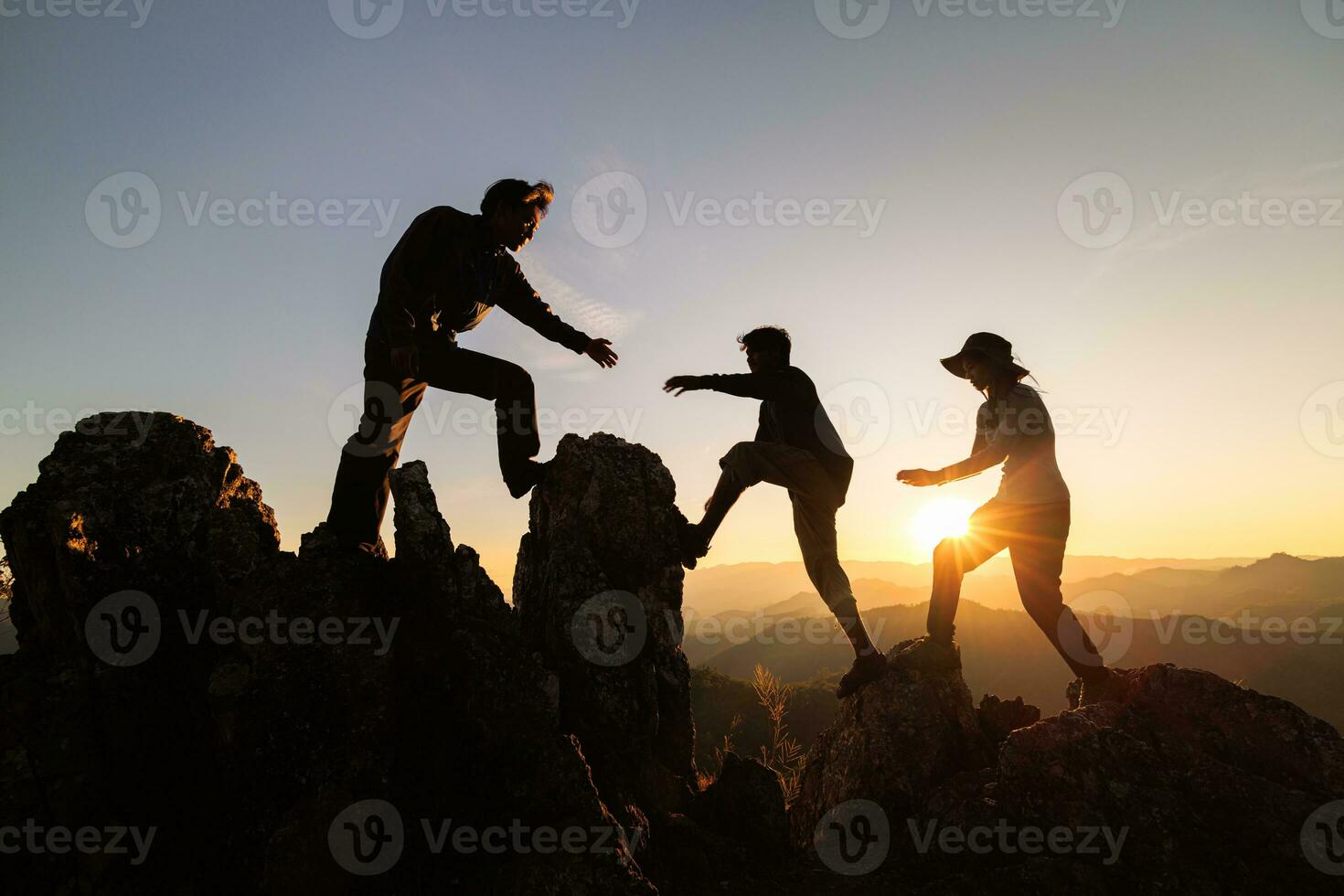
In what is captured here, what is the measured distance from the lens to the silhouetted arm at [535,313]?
636cm

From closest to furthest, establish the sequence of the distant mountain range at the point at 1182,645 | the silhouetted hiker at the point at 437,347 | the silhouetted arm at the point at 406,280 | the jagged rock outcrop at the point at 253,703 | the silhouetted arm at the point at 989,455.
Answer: the jagged rock outcrop at the point at 253,703
the silhouetted arm at the point at 406,280
the silhouetted hiker at the point at 437,347
the silhouetted arm at the point at 989,455
the distant mountain range at the point at 1182,645

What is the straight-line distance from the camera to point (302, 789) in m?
3.88

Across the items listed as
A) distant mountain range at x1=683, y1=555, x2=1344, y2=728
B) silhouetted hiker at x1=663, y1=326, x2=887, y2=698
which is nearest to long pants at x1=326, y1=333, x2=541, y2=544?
silhouetted hiker at x1=663, y1=326, x2=887, y2=698

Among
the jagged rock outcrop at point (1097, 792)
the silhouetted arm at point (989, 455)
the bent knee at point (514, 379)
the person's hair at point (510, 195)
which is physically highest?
the person's hair at point (510, 195)

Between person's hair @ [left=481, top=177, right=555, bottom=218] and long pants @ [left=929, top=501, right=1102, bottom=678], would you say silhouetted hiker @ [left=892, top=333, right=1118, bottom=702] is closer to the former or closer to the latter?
long pants @ [left=929, top=501, right=1102, bottom=678]

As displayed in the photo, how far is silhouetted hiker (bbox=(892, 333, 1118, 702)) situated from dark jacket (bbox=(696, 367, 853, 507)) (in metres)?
0.66

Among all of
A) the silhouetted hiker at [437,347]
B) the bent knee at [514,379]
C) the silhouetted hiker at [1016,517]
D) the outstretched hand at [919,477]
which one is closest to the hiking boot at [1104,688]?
the silhouetted hiker at [1016,517]

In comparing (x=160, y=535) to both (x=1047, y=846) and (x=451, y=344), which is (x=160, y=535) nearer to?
(x=451, y=344)

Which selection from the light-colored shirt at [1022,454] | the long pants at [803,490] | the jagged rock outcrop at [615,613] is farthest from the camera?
the long pants at [803,490]

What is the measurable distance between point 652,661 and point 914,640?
2876 mm

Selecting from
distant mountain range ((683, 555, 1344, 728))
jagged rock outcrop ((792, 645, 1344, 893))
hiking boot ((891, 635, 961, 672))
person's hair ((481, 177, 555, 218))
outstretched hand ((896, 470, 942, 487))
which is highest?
person's hair ((481, 177, 555, 218))

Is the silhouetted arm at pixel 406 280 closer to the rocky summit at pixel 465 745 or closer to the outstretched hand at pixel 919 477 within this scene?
the rocky summit at pixel 465 745

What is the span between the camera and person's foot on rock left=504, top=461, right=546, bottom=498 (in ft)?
19.8

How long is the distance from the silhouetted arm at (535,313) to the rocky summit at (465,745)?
59.6 inches
